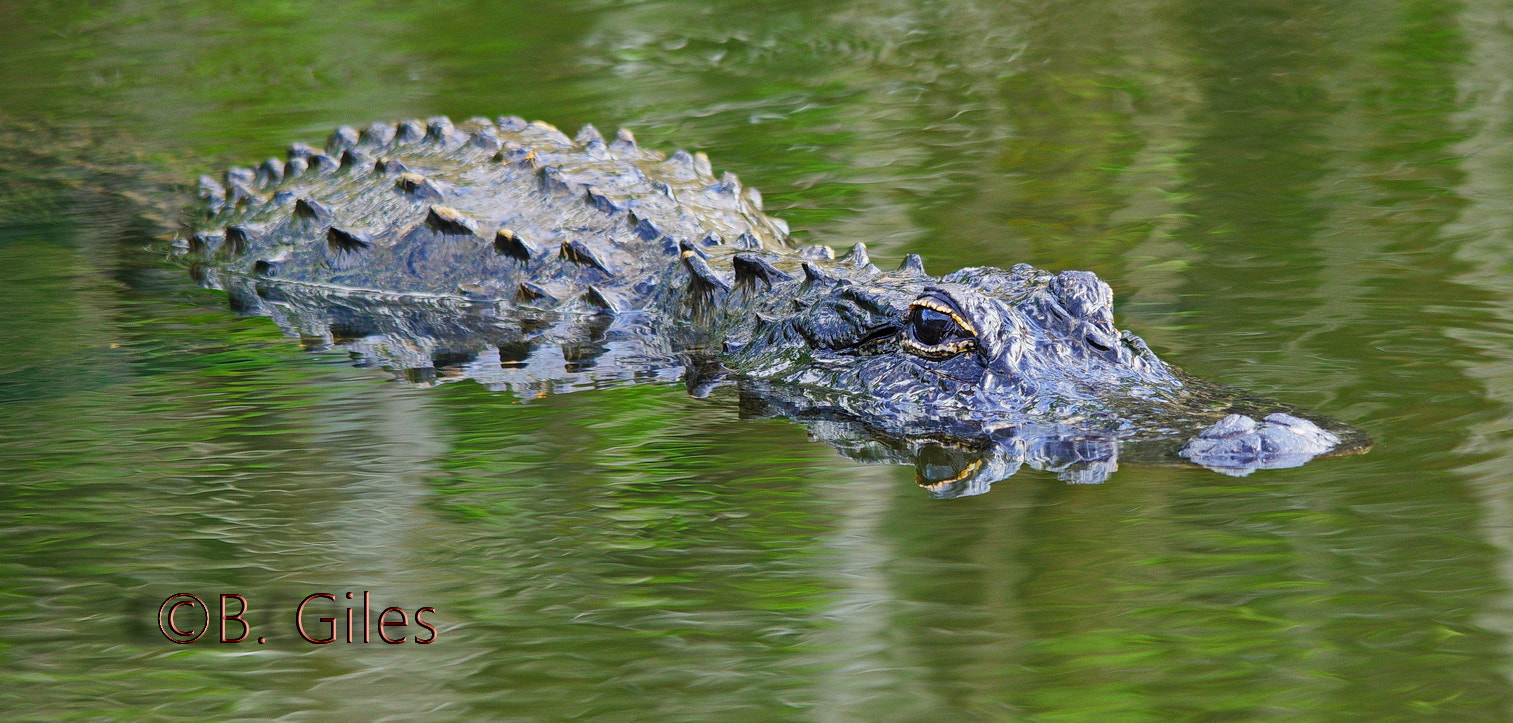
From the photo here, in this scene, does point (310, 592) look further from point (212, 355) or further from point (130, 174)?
point (130, 174)

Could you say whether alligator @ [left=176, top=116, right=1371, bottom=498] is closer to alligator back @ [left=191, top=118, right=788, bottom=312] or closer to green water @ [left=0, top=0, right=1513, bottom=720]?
alligator back @ [left=191, top=118, right=788, bottom=312]

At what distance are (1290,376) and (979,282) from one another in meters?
1.07

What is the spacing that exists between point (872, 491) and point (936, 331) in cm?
93

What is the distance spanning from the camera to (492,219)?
6.88 m

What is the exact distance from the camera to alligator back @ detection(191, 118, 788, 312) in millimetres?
6582

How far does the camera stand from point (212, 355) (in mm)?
5902

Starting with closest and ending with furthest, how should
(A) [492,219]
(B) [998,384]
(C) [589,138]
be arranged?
(B) [998,384]
(A) [492,219]
(C) [589,138]

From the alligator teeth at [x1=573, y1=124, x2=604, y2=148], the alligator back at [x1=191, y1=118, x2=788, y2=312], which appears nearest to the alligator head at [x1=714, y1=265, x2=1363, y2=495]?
the alligator back at [x1=191, y1=118, x2=788, y2=312]

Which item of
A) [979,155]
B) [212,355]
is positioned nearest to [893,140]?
[979,155]

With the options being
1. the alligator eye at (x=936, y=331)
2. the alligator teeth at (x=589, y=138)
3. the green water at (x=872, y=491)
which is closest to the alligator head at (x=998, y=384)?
the alligator eye at (x=936, y=331)

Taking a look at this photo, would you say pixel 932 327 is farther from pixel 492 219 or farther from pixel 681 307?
pixel 492 219

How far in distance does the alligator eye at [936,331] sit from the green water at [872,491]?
530 millimetres

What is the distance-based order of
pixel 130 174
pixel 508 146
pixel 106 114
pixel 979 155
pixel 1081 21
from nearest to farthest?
pixel 508 146
pixel 979 155
pixel 130 174
pixel 106 114
pixel 1081 21

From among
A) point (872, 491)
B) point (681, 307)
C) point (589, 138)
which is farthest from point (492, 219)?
point (872, 491)
